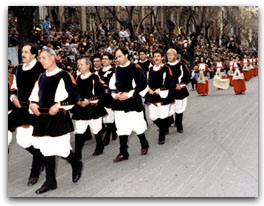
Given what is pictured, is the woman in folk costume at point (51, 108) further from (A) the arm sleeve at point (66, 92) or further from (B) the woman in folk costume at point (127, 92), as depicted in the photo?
(B) the woman in folk costume at point (127, 92)

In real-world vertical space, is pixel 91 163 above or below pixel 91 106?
below

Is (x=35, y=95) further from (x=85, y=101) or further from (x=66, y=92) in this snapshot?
(x=85, y=101)

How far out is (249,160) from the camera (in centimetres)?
516

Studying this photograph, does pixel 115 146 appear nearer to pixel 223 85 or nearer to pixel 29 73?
pixel 29 73

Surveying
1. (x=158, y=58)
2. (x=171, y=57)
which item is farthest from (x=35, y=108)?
(x=171, y=57)

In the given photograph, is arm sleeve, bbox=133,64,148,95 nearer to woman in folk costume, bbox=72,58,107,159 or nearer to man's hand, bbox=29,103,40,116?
woman in folk costume, bbox=72,58,107,159

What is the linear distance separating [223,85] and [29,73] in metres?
12.3

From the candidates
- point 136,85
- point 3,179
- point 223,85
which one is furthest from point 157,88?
point 223,85

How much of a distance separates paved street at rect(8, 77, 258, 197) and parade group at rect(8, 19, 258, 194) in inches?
8.2

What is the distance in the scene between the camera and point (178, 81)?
7.40 meters

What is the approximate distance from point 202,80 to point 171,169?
1011 centimetres

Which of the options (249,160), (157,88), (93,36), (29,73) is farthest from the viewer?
(93,36)

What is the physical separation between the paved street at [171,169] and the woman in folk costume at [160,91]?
465 mm

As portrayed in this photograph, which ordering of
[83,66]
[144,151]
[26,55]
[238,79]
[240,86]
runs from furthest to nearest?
1. [238,79]
2. [240,86]
3. [144,151]
4. [83,66]
5. [26,55]
